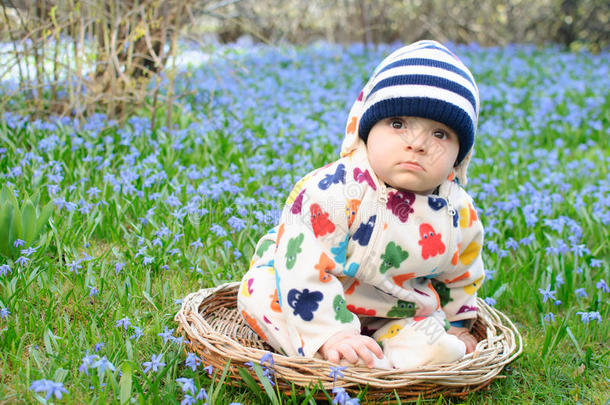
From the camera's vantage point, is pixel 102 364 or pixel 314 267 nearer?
pixel 102 364

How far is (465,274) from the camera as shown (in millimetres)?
2664

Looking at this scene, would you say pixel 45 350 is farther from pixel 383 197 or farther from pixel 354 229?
pixel 383 197

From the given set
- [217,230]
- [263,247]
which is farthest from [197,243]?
[263,247]

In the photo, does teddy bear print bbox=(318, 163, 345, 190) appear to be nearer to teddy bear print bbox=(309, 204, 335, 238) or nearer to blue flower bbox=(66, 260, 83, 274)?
teddy bear print bbox=(309, 204, 335, 238)

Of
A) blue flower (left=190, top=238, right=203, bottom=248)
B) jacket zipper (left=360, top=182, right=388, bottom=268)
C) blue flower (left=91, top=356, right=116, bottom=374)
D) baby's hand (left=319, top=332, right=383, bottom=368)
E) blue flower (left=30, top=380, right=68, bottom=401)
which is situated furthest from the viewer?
blue flower (left=190, top=238, right=203, bottom=248)

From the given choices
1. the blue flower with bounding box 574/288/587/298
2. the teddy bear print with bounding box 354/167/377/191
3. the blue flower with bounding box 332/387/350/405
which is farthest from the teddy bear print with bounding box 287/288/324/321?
the blue flower with bounding box 574/288/587/298

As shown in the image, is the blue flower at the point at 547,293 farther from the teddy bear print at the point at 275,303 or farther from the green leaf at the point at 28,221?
the green leaf at the point at 28,221

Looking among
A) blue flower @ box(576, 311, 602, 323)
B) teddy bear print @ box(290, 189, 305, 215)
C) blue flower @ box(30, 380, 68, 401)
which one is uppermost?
teddy bear print @ box(290, 189, 305, 215)

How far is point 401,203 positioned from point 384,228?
0.39 feet

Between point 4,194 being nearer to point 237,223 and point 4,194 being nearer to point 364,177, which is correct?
point 237,223

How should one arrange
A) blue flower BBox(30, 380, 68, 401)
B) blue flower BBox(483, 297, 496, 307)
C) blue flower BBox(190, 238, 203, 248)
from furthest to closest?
blue flower BBox(190, 238, 203, 248) < blue flower BBox(483, 297, 496, 307) < blue flower BBox(30, 380, 68, 401)

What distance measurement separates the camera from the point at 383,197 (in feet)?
7.67

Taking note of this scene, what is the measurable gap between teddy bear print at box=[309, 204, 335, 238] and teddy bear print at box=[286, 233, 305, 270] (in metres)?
0.06

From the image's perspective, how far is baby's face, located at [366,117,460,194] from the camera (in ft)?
7.28
